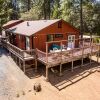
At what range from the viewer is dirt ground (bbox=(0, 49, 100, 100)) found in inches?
539

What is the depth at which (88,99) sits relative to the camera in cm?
1323

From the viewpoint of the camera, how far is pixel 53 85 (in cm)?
1529

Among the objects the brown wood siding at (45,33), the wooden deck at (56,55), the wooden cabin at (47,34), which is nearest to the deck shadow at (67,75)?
the wooden deck at (56,55)

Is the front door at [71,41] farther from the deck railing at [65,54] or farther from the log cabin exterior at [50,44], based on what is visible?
the deck railing at [65,54]

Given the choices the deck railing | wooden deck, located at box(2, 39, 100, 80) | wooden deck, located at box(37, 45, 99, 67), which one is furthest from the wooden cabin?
wooden deck, located at box(37, 45, 99, 67)

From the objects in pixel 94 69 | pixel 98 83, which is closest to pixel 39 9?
pixel 94 69

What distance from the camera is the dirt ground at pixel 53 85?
1369cm

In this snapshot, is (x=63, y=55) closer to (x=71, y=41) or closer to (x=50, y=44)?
(x=50, y=44)

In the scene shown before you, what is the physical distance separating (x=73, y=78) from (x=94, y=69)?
3.62 meters

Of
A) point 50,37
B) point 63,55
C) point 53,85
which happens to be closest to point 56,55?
point 63,55

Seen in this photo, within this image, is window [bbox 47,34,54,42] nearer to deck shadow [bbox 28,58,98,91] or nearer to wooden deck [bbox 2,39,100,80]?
wooden deck [bbox 2,39,100,80]

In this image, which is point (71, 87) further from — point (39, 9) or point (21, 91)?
point (39, 9)

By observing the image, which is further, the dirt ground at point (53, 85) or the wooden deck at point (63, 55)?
the wooden deck at point (63, 55)

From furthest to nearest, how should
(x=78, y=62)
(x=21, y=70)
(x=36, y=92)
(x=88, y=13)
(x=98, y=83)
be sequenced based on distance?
(x=88, y=13) → (x=78, y=62) → (x=21, y=70) → (x=98, y=83) → (x=36, y=92)
